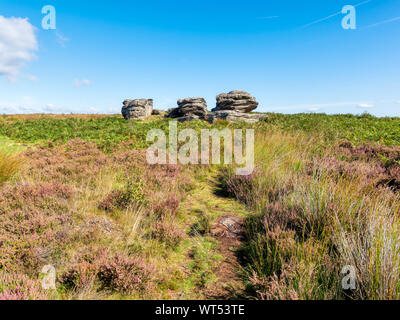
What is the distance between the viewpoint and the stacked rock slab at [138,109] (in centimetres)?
2769

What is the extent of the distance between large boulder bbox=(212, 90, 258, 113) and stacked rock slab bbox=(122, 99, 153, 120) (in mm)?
9730

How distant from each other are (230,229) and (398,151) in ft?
28.6

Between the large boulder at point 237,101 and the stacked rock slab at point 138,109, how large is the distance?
9.73m

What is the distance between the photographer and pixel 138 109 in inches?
1101

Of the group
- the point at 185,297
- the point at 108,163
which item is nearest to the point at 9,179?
the point at 108,163

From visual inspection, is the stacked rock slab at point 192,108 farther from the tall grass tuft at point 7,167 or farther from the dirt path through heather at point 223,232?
the tall grass tuft at point 7,167

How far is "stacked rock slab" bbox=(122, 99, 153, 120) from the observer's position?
1090 inches

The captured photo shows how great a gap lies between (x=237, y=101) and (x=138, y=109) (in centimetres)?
1234

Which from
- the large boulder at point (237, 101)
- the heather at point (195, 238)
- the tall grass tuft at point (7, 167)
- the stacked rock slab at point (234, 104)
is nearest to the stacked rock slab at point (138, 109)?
the stacked rock slab at point (234, 104)

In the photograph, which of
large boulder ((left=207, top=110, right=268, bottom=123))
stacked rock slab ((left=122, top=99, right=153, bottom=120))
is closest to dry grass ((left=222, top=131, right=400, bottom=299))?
large boulder ((left=207, top=110, right=268, bottom=123))

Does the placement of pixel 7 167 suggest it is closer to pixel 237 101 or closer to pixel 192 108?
pixel 237 101

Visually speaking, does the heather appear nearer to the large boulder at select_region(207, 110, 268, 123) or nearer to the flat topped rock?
the large boulder at select_region(207, 110, 268, 123)

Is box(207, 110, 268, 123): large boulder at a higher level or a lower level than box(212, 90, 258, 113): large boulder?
lower

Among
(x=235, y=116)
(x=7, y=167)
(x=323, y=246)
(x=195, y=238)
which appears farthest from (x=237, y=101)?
(x=323, y=246)
